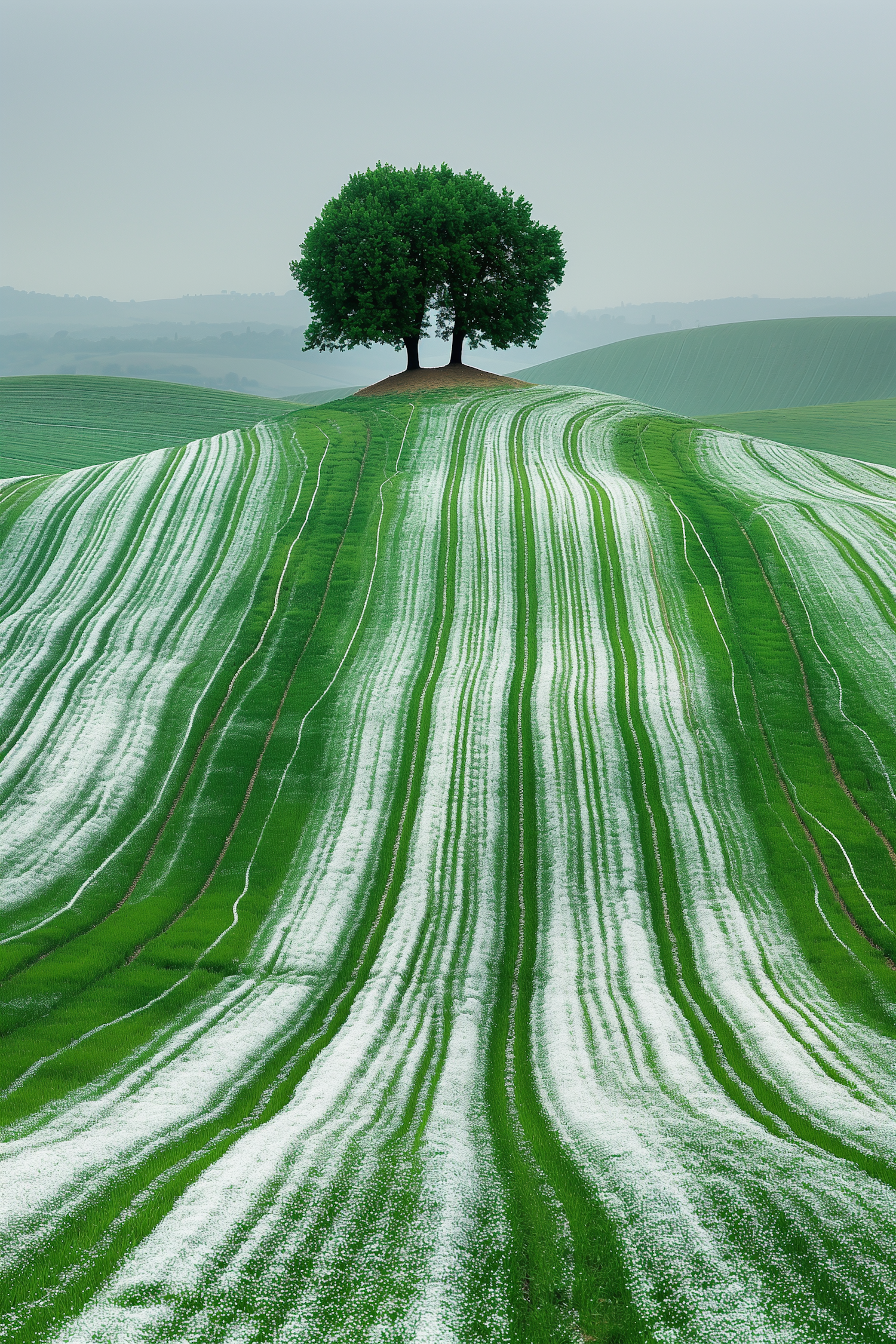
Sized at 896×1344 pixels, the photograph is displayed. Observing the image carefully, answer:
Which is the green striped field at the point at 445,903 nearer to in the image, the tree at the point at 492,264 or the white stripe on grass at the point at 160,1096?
the white stripe on grass at the point at 160,1096

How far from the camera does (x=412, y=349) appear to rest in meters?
53.8

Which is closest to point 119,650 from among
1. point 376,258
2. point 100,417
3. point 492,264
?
point 376,258

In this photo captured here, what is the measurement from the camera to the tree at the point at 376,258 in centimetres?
4878

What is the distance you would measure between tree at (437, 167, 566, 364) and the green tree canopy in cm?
5

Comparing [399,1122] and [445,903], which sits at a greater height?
[445,903]

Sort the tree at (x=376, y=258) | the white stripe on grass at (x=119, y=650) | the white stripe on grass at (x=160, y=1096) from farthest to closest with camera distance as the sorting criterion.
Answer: the tree at (x=376, y=258) < the white stripe on grass at (x=119, y=650) < the white stripe on grass at (x=160, y=1096)

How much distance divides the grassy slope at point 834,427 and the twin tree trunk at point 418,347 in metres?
22.6

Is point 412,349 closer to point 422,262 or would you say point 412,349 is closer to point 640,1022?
point 422,262

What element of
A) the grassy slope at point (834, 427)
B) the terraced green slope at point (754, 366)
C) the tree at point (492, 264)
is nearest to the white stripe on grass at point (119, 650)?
the tree at point (492, 264)

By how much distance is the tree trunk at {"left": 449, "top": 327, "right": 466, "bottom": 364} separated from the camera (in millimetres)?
53812

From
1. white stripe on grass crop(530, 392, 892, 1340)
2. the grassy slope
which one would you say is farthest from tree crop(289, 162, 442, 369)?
the grassy slope

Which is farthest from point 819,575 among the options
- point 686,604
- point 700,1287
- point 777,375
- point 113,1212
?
point 777,375

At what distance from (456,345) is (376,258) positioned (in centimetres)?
→ 819

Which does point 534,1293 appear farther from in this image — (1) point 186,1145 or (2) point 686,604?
(2) point 686,604
